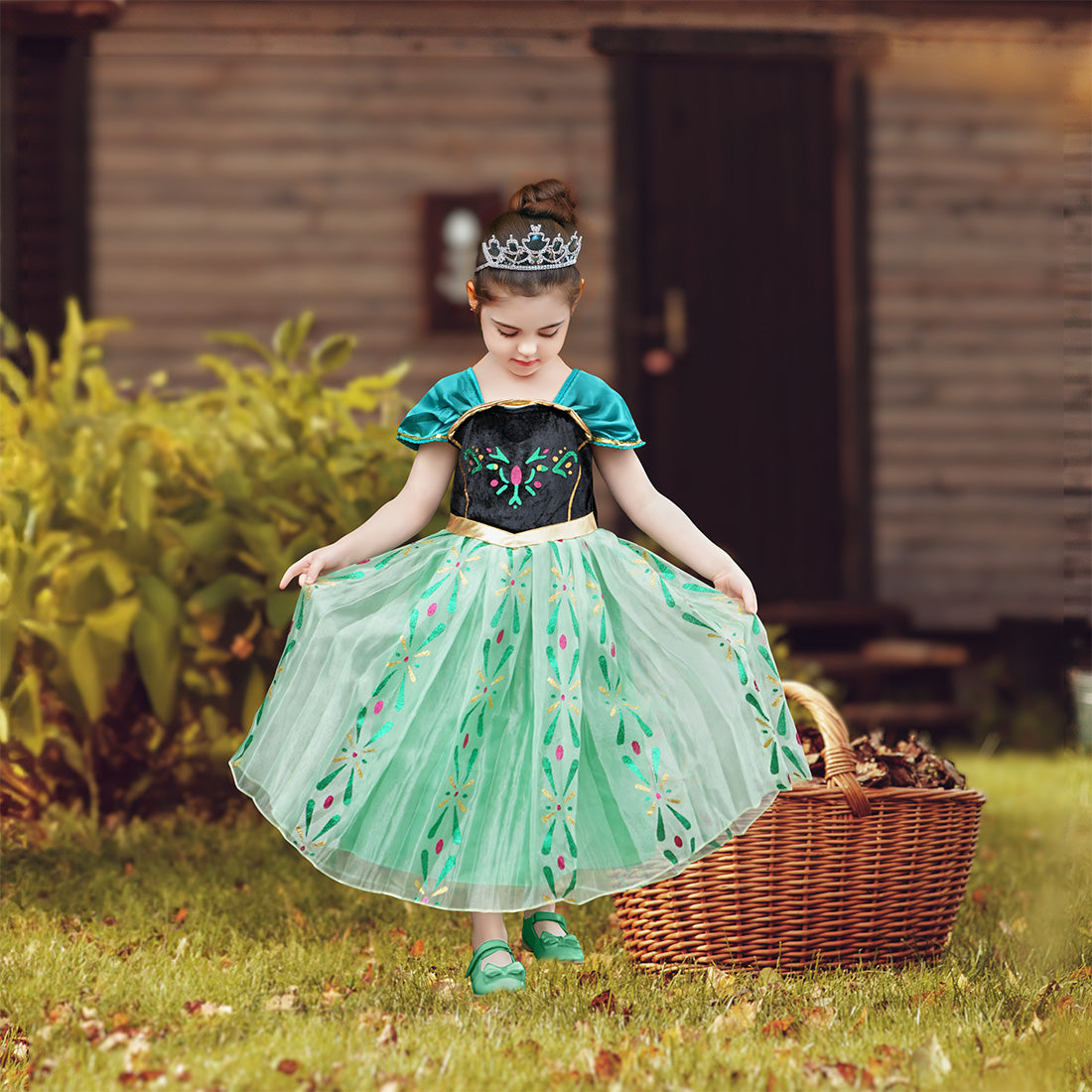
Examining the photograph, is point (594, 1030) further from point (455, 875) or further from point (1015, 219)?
point (1015, 219)

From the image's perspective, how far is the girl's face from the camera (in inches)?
137

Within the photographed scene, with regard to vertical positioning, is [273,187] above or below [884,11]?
below

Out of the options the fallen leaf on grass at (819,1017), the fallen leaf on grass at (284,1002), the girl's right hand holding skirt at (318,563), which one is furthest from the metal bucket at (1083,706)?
the fallen leaf on grass at (284,1002)

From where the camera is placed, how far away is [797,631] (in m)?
8.70

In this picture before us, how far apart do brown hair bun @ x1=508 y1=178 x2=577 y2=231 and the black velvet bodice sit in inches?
17.5

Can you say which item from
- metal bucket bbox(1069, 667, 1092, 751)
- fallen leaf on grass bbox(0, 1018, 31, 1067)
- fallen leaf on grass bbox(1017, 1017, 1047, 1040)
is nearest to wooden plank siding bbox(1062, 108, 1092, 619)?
metal bucket bbox(1069, 667, 1092, 751)

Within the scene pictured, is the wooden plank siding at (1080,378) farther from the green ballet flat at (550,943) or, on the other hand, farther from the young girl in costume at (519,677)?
the green ballet flat at (550,943)

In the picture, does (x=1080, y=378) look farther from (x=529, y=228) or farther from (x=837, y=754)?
(x=529, y=228)

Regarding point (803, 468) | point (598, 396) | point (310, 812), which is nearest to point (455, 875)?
point (310, 812)

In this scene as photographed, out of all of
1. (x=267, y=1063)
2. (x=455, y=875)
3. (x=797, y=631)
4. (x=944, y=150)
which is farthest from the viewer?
(x=944, y=150)

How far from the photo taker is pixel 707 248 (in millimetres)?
9117

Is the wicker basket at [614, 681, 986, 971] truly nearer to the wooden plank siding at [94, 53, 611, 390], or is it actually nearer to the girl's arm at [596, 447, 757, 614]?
the girl's arm at [596, 447, 757, 614]

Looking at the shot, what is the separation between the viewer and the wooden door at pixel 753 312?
29.9 feet

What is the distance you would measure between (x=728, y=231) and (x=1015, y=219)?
5.99 ft
